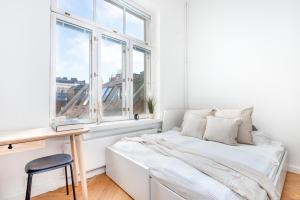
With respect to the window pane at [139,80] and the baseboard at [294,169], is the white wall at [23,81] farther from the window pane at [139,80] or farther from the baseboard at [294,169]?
the baseboard at [294,169]

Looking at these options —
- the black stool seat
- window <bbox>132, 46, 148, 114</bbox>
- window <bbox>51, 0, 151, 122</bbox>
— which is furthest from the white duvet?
window <bbox>132, 46, 148, 114</bbox>

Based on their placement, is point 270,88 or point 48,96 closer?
point 48,96

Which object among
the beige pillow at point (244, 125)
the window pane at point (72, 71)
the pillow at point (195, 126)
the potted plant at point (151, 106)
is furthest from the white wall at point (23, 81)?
the beige pillow at point (244, 125)

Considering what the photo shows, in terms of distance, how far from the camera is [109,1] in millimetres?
2711

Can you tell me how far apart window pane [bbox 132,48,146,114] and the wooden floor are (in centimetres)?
127

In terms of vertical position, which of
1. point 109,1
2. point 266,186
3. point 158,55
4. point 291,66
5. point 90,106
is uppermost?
point 109,1

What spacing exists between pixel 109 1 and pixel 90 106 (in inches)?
66.1

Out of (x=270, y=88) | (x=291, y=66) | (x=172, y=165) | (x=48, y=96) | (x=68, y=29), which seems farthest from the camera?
(x=270, y=88)

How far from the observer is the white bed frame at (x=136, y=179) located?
1.41 metres

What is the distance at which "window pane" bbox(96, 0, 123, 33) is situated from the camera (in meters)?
2.58

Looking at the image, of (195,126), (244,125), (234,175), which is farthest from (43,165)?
(244,125)

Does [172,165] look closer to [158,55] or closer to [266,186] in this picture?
[266,186]

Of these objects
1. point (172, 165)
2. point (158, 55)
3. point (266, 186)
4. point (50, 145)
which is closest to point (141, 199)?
point (172, 165)

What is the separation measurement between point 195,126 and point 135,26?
2021 mm
